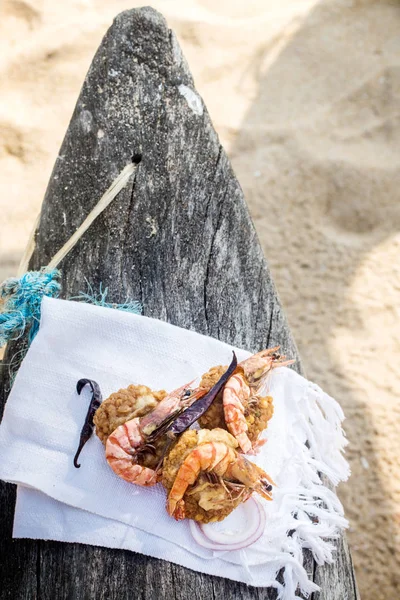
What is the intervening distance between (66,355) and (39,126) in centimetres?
272

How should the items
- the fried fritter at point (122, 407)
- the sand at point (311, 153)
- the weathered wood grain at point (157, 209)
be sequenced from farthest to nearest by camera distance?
the sand at point (311, 153) < the weathered wood grain at point (157, 209) < the fried fritter at point (122, 407)

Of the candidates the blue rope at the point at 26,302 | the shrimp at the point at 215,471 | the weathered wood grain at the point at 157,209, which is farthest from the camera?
the weathered wood grain at the point at 157,209

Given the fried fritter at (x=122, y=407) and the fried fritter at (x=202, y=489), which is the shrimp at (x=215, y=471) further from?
the fried fritter at (x=122, y=407)

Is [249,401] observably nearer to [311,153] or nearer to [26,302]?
[26,302]

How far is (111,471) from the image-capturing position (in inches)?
51.5

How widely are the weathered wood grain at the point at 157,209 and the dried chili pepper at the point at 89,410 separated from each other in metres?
0.29

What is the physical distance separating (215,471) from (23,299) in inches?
28.2

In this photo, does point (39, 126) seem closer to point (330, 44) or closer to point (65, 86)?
point (65, 86)

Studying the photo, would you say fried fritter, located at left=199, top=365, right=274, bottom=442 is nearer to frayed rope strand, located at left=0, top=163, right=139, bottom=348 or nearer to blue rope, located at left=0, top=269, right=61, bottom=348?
frayed rope strand, located at left=0, top=163, right=139, bottom=348

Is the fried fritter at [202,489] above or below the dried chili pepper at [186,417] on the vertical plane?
below

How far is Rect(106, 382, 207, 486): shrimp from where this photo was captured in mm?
1255

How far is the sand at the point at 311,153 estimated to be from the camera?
2.73m

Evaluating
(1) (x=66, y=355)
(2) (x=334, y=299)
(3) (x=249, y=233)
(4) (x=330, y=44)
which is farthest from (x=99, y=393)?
(4) (x=330, y=44)

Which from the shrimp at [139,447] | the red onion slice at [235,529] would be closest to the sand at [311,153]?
the red onion slice at [235,529]
